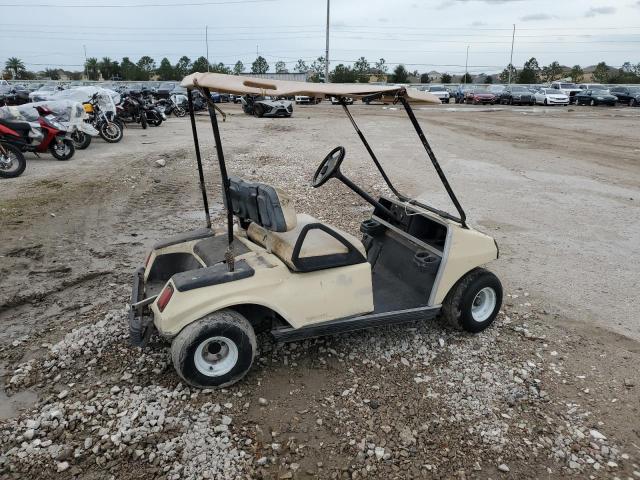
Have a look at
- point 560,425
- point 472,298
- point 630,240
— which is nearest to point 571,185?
point 630,240

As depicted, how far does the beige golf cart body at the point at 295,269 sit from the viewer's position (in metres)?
3.12

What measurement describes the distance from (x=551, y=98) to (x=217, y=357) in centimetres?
3405

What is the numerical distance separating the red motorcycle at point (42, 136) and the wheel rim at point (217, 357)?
29.2ft

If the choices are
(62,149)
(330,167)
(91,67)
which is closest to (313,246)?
(330,167)

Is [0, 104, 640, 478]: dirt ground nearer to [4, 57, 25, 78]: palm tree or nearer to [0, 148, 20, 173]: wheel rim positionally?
[0, 148, 20, 173]: wheel rim

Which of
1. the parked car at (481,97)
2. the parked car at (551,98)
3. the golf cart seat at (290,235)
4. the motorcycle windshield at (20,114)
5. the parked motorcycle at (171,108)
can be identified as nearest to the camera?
the golf cart seat at (290,235)

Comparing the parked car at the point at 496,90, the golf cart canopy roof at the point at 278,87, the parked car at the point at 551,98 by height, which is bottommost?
the golf cart canopy roof at the point at 278,87

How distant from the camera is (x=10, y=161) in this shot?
9.66m

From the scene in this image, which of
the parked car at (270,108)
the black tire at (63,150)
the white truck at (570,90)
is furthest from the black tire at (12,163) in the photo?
the white truck at (570,90)

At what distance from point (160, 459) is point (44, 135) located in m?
10.2

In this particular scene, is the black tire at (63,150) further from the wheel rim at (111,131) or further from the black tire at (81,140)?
the wheel rim at (111,131)

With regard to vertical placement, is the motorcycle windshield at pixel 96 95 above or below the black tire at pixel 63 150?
above

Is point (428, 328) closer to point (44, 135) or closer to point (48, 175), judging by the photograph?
point (48, 175)

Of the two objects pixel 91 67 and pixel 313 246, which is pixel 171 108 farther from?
pixel 91 67
